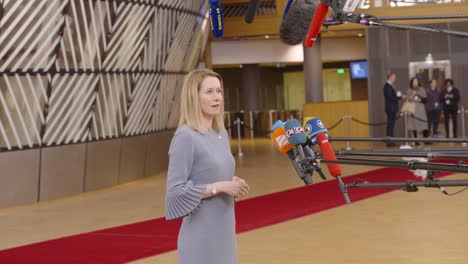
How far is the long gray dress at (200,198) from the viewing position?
4.84 meters

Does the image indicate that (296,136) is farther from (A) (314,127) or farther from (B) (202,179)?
(B) (202,179)

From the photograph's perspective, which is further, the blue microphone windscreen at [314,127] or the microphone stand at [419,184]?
the blue microphone windscreen at [314,127]

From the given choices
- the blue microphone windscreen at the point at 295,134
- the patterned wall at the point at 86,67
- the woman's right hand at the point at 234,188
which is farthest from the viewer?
the patterned wall at the point at 86,67

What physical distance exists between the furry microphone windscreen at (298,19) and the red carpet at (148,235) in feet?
18.3

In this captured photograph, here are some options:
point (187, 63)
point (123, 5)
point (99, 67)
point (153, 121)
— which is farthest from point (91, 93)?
point (187, 63)

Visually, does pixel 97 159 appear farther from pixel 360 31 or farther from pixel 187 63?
pixel 360 31

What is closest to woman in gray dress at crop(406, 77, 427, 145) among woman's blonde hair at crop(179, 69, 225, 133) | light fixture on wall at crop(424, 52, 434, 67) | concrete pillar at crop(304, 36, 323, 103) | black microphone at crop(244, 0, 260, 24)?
light fixture on wall at crop(424, 52, 434, 67)

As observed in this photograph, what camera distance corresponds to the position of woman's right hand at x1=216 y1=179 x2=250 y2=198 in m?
4.77

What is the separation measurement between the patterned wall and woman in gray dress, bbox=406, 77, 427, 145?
26.3ft

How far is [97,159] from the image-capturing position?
59.6 feet

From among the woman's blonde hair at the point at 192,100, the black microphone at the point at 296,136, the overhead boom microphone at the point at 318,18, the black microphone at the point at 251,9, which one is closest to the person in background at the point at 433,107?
the black microphone at the point at 251,9

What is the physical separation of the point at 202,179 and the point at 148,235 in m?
6.62

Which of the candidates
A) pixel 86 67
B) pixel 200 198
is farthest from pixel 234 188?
pixel 86 67

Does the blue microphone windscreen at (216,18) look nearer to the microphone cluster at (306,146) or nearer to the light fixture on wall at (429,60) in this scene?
the microphone cluster at (306,146)
